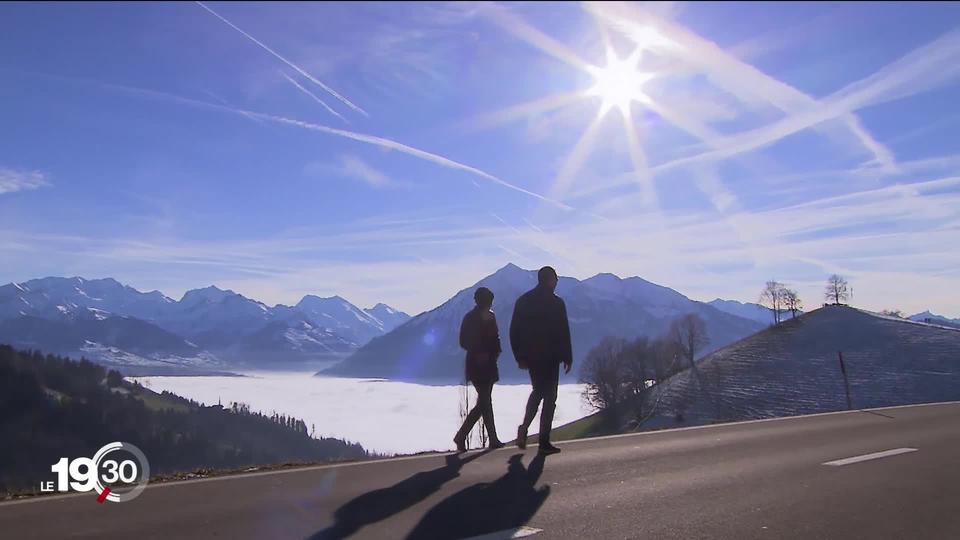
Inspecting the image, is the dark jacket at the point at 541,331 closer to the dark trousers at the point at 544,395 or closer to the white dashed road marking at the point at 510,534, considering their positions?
the dark trousers at the point at 544,395

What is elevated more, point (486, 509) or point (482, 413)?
point (482, 413)

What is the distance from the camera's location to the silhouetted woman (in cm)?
1066

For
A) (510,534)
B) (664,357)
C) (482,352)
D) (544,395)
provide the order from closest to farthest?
(510,534) → (544,395) → (482,352) → (664,357)

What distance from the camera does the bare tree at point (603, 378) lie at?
113 metres

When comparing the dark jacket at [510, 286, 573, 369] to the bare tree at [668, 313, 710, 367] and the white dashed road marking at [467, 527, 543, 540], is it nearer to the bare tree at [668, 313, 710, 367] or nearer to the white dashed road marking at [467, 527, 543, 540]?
the white dashed road marking at [467, 527, 543, 540]

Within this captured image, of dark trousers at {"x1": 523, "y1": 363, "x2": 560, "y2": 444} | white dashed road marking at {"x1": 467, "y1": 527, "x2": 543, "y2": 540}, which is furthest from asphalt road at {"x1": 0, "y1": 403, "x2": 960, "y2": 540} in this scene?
dark trousers at {"x1": 523, "y1": 363, "x2": 560, "y2": 444}

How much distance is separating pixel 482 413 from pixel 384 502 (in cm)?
456

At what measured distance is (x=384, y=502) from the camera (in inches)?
250

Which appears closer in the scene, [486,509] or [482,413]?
[486,509]

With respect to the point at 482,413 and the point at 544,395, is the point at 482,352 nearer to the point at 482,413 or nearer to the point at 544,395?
the point at 482,413

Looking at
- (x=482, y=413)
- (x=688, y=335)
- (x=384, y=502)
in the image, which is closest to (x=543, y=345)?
(x=482, y=413)

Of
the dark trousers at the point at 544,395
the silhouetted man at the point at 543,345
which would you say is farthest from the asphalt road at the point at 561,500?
the silhouetted man at the point at 543,345

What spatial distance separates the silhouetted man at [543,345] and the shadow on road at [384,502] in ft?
5.76

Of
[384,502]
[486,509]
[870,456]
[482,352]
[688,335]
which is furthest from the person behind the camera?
[688,335]
